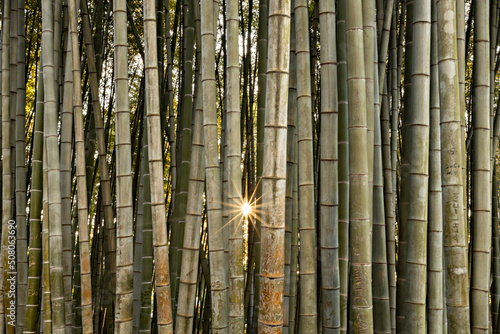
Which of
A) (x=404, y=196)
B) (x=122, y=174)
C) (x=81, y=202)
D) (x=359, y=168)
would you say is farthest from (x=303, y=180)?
(x=81, y=202)

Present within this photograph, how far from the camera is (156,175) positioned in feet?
3.87

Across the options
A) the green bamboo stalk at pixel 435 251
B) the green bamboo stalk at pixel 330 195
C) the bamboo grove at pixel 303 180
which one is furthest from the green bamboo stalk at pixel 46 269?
the green bamboo stalk at pixel 435 251

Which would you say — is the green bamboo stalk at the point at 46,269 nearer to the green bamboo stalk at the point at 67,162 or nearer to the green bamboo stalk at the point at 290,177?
the green bamboo stalk at the point at 67,162

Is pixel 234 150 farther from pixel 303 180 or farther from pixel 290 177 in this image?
pixel 290 177

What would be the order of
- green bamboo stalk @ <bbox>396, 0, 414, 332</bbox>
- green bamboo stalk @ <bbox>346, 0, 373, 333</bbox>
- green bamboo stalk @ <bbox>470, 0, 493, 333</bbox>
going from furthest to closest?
1. green bamboo stalk @ <bbox>396, 0, 414, 332</bbox>
2. green bamboo stalk @ <bbox>470, 0, 493, 333</bbox>
3. green bamboo stalk @ <bbox>346, 0, 373, 333</bbox>

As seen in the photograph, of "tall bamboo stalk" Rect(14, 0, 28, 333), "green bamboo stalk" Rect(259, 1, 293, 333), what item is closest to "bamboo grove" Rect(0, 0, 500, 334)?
"green bamboo stalk" Rect(259, 1, 293, 333)

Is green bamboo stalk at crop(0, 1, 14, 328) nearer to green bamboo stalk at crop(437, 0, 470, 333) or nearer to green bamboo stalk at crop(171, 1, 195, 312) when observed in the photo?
green bamboo stalk at crop(171, 1, 195, 312)

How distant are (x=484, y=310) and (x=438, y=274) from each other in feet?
0.61

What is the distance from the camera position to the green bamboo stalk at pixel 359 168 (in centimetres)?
110

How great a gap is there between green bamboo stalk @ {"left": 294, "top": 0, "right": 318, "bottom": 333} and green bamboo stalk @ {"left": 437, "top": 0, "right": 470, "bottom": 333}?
1.17 ft

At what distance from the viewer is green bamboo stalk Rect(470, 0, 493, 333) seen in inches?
49.2

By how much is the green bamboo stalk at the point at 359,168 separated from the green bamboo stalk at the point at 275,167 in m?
0.22

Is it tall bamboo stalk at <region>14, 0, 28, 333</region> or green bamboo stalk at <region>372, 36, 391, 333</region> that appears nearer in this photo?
green bamboo stalk at <region>372, 36, 391, 333</region>

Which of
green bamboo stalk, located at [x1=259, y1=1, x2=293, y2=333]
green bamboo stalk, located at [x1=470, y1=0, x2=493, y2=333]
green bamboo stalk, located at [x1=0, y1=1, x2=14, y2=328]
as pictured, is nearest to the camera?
green bamboo stalk, located at [x1=259, y1=1, x2=293, y2=333]
